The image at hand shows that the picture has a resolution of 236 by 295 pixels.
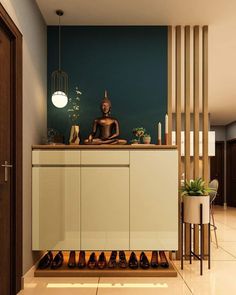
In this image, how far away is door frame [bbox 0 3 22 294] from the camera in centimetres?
274

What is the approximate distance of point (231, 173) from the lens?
36.6 ft

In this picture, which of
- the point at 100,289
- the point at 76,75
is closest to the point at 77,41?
the point at 76,75

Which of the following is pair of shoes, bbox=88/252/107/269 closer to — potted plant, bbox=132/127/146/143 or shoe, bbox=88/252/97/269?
shoe, bbox=88/252/97/269

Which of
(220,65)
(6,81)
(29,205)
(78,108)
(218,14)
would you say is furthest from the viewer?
(220,65)

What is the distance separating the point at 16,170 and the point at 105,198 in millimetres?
927

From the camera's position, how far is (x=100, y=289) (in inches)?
115

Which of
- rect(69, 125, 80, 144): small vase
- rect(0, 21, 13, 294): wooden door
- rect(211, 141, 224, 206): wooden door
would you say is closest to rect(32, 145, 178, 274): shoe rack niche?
rect(69, 125, 80, 144): small vase

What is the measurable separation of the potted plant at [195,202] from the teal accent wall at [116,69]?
86 centimetres

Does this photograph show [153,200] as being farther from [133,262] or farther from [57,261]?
[57,261]

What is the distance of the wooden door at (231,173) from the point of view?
10.9m

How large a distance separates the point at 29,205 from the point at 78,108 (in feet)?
4.26

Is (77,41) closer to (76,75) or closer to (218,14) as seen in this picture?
(76,75)

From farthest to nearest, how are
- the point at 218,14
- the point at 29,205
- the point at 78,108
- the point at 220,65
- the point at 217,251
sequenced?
the point at 220,65
the point at 217,251
the point at 78,108
the point at 218,14
the point at 29,205

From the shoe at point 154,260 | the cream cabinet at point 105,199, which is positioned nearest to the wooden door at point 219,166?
the shoe at point 154,260
